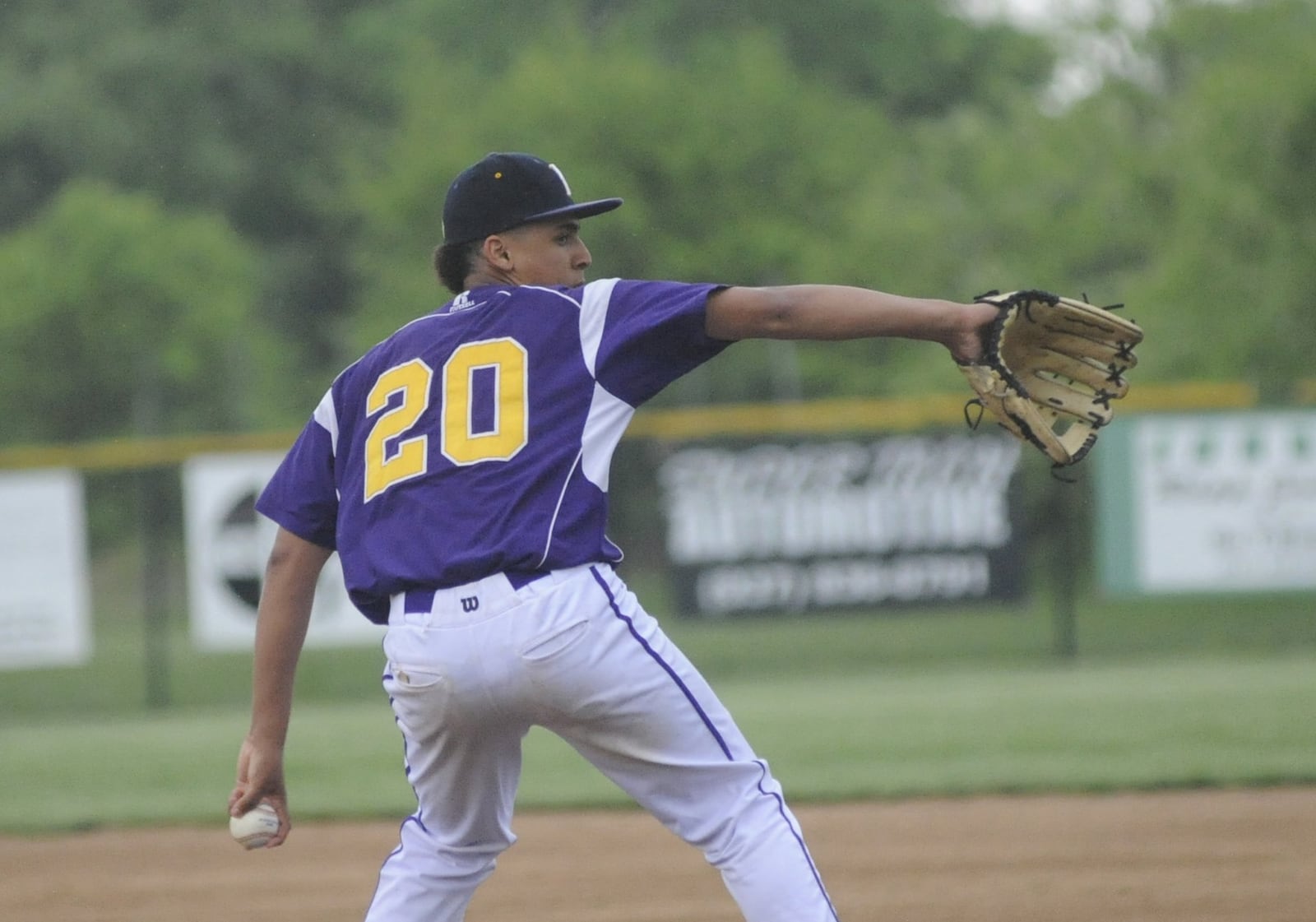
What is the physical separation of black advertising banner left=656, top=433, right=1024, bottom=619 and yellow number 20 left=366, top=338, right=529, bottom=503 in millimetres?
8831

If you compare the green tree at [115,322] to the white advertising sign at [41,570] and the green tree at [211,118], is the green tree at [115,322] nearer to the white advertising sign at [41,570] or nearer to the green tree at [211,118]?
the green tree at [211,118]

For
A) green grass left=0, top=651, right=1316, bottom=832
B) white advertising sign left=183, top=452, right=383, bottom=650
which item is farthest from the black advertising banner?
white advertising sign left=183, top=452, right=383, bottom=650

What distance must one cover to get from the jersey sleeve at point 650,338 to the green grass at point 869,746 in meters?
4.28

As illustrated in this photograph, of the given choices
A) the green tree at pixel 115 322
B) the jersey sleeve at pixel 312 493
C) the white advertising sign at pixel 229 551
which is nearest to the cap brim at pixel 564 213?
the jersey sleeve at pixel 312 493

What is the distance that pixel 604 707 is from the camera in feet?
10.4

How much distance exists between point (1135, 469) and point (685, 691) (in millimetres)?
9034

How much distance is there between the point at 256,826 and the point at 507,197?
1.24 metres

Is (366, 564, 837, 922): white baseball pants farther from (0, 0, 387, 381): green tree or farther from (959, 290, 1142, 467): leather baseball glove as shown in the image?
(0, 0, 387, 381): green tree

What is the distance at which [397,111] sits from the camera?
38.5m

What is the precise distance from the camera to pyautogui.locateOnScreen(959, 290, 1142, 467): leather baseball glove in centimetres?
319

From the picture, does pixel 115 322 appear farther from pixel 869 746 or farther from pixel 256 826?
pixel 256 826

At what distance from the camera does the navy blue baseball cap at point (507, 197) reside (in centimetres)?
341

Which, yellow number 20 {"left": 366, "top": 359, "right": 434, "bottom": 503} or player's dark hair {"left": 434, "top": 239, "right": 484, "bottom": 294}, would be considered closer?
yellow number 20 {"left": 366, "top": 359, "right": 434, "bottom": 503}

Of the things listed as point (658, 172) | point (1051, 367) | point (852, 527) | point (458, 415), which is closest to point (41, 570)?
point (852, 527)
